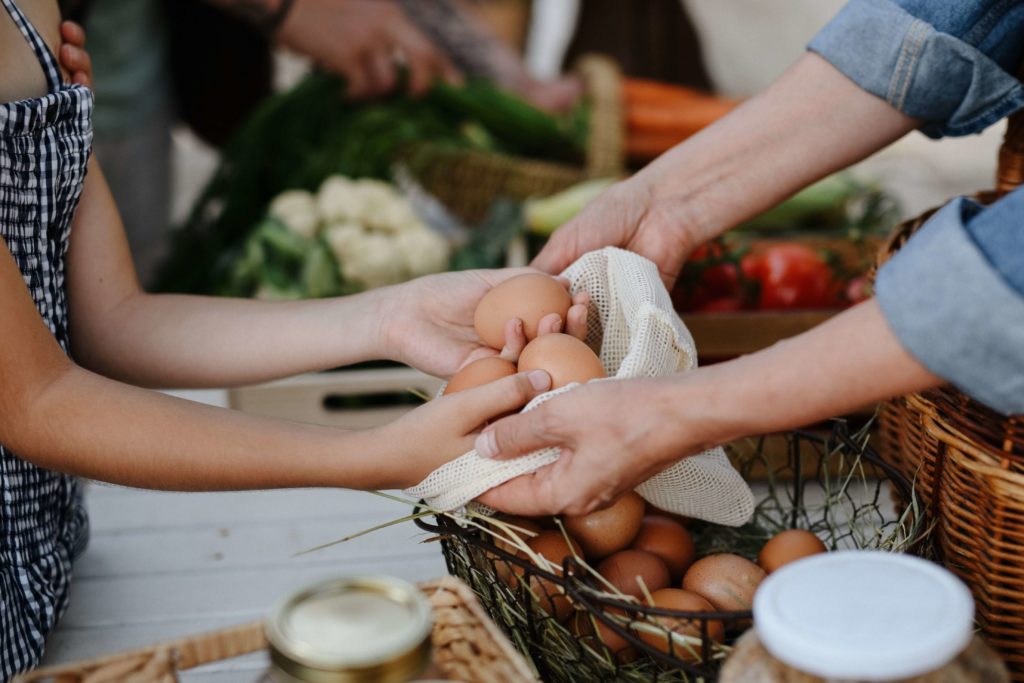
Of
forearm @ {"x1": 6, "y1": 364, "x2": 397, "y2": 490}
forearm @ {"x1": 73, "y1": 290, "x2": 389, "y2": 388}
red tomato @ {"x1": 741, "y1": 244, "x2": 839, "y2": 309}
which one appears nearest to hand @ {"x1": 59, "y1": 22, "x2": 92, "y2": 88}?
forearm @ {"x1": 73, "y1": 290, "x2": 389, "y2": 388}

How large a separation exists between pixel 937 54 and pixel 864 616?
79 centimetres

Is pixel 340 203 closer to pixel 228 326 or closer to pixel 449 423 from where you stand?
pixel 228 326

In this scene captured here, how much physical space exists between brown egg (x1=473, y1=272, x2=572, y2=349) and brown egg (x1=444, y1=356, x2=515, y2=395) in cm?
6

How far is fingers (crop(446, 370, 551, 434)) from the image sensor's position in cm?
106

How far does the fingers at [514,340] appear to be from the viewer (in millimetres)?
1172

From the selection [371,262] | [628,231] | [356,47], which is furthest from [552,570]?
[356,47]

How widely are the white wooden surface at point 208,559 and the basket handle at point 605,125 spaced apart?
1283mm

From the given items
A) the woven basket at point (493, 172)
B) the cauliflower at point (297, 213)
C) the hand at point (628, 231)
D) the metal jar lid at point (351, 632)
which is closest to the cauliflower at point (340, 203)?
the cauliflower at point (297, 213)

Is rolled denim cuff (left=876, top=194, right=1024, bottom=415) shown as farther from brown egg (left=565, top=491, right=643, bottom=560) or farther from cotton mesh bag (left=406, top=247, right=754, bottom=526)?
brown egg (left=565, top=491, right=643, bottom=560)

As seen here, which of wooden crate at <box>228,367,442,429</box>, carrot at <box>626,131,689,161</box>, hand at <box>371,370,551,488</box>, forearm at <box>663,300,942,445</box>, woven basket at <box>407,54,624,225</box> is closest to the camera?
forearm at <box>663,300,942,445</box>

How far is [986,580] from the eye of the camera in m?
0.97

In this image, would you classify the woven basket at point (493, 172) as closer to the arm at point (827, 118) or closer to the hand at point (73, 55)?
the arm at point (827, 118)

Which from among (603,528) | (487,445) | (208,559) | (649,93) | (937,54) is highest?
(937,54)

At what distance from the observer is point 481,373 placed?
1131mm
